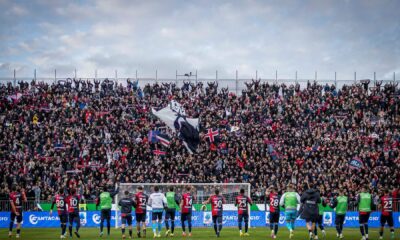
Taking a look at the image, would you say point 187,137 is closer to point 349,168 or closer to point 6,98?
point 349,168

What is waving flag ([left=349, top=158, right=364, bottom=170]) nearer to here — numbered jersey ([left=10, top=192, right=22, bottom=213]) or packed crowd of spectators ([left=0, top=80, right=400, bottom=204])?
packed crowd of spectators ([left=0, top=80, right=400, bottom=204])

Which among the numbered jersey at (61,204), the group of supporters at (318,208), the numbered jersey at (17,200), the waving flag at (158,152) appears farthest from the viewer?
the waving flag at (158,152)

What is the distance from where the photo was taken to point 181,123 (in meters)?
54.1

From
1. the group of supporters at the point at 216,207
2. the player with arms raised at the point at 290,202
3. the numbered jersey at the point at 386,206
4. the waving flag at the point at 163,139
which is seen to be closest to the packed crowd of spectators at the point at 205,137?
the waving flag at the point at 163,139

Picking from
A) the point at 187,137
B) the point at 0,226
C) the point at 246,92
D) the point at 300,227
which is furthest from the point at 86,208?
the point at 246,92

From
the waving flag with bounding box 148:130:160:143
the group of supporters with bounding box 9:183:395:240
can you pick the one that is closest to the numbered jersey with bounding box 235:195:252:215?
the group of supporters with bounding box 9:183:395:240

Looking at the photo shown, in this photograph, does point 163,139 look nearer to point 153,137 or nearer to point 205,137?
point 153,137

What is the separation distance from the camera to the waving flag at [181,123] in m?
53.3

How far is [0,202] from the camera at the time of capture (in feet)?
145

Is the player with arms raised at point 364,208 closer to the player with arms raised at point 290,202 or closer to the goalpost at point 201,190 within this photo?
the player with arms raised at point 290,202

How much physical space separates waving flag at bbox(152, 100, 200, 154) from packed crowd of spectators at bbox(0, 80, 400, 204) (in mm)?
809

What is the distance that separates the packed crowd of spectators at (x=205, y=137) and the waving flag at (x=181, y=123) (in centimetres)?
81

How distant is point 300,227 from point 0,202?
2213 centimetres

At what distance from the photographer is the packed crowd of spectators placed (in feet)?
159
